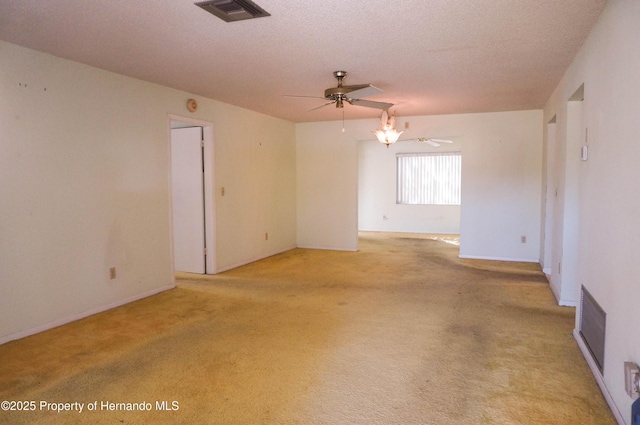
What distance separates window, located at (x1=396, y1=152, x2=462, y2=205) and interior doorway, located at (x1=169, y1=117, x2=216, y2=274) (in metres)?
5.63

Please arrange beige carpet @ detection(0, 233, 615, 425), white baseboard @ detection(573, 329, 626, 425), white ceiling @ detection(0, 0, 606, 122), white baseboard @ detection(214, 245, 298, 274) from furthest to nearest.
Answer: white baseboard @ detection(214, 245, 298, 274) < white ceiling @ detection(0, 0, 606, 122) < beige carpet @ detection(0, 233, 615, 425) < white baseboard @ detection(573, 329, 626, 425)

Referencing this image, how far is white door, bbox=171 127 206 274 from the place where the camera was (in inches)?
219

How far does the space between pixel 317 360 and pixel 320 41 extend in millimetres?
2361

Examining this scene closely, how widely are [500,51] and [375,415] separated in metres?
2.97

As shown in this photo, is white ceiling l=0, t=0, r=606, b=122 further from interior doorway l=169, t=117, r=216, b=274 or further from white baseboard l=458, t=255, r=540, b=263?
white baseboard l=458, t=255, r=540, b=263

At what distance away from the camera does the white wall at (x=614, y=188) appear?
2.00m

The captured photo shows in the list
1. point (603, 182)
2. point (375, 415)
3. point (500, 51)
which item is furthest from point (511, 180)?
point (375, 415)

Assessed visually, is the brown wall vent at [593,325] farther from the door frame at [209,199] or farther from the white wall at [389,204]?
the white wall at [389,204]

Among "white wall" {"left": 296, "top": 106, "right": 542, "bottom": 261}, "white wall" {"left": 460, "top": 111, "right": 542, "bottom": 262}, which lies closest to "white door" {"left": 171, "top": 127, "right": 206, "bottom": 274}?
"white wall" {"left": 296, "top": 106, "right": 542, "bottom": 261}

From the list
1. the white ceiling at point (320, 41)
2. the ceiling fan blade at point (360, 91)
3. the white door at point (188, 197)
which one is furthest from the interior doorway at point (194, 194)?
the ceiling fan blade at point (360, 91)

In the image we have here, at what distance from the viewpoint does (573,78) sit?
3672 millimetres

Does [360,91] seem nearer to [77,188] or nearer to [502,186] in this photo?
[77,188]

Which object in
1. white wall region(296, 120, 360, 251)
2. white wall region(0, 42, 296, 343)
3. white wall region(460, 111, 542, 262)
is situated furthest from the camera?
white wall region(296, 120, 360, 251)

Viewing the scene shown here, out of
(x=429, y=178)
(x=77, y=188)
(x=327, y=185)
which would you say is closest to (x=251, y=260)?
(x=327, y=185)
